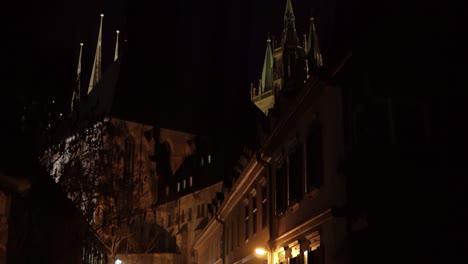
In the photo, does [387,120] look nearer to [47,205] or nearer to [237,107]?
[47,205]

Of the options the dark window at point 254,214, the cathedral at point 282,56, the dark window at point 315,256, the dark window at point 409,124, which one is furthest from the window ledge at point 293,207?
the cathedral at point 282,56

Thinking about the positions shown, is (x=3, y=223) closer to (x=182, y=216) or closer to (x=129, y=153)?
(x=182, y=216)

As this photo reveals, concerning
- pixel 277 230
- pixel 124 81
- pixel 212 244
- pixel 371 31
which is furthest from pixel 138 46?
pixel 371 31

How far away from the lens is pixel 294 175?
52.4 ft

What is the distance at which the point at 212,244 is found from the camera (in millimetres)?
38938

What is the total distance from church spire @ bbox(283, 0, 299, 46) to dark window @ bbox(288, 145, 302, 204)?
207 ft

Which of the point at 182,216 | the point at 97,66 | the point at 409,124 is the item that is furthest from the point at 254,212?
the point at 97,66

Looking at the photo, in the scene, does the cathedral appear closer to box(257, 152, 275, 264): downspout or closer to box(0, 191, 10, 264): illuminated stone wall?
box(257, 152, 275, 264): downspout

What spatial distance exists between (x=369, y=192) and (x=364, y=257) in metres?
1.35

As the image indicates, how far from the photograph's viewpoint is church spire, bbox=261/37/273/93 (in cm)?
8494

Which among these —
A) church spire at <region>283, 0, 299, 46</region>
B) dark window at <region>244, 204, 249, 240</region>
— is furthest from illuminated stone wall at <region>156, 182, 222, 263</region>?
dark window at <region>244, 204, 249, 240</region>

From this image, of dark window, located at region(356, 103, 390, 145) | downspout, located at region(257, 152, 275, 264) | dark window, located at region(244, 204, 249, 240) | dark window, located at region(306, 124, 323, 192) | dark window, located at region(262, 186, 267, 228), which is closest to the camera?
dark window, located at region(356, 103, 390, 145)

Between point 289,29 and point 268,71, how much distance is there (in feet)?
28.4

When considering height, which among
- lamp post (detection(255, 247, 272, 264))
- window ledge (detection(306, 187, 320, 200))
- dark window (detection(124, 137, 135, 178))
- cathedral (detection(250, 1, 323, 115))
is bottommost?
lamp post (detection(255, 247, 272, 264))
